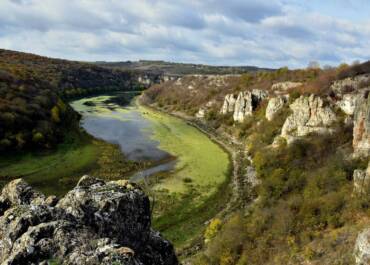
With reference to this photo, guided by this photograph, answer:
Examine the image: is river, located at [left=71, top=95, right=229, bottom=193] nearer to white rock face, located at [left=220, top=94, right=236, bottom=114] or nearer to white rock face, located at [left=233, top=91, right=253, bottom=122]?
white rock face, located at [left=233, top=91, right=253, bottom=122]

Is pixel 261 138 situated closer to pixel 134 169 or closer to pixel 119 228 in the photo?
pixel 134 169

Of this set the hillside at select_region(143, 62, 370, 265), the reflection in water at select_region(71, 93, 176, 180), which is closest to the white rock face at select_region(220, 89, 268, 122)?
the hillside at select_region(143, 62, 370, 265)

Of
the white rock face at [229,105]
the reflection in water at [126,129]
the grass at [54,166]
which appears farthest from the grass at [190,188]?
the white rock face at [229,105]

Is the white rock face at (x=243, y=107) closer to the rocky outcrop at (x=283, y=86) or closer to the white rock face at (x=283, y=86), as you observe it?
the rocky outcrop at (x=283, y=86)

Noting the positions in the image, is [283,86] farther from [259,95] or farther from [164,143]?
[164,143]

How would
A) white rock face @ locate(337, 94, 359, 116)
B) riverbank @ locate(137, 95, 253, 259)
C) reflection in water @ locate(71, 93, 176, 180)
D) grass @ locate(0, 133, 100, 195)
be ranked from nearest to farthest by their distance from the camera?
riverbank @ locate(137, 95, 253, 259) → grass @ locate(0, 133, 100, 195) → white rock face @ locate(337, 94, 359, 116) → reflection in water @ locate(71, 93, 176, 180)

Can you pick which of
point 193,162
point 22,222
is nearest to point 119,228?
point 22,222

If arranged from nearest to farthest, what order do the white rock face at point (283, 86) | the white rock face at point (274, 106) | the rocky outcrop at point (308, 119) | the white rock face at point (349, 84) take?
1. the rocky outcrop at point (308, 119)
2. the white rock face at point (349, 84)
3. the white rock face at point (274, 106)
4. the white rock face at point (283, 86)
